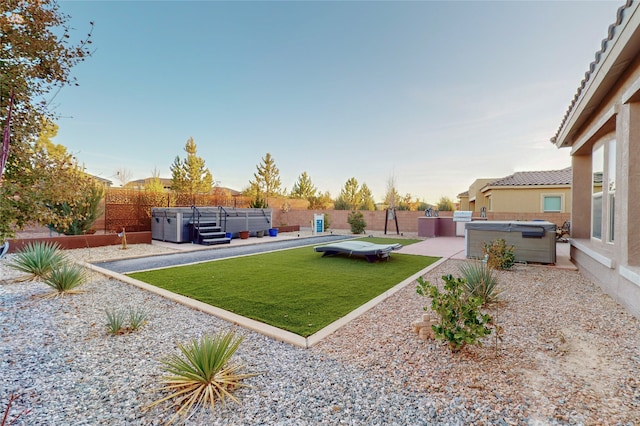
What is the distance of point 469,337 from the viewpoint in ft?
8.76

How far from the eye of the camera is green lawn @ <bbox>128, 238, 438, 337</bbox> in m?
4.00

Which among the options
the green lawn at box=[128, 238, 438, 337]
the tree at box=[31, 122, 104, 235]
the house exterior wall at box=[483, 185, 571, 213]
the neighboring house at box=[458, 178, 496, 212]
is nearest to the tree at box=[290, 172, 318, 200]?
the neighboring house at box=[458, 178, 496, 212]

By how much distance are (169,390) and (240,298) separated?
94.4 inches

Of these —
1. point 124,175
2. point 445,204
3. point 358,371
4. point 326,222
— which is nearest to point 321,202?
point 326,222

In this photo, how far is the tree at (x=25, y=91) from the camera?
209 cm

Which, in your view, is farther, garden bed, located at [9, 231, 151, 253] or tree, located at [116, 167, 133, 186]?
tree, located at [116, 167, 133, 186]

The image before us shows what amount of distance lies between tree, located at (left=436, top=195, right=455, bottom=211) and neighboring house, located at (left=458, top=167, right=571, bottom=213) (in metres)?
3.46

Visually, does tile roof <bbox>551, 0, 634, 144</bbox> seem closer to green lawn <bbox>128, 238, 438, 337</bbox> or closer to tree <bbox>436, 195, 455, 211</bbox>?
green lawn <bbox>128, 238, 438, 337</bbox>

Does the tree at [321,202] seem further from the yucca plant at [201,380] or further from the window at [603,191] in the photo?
the yucca plant at [201,380]

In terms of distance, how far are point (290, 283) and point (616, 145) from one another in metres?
5.56

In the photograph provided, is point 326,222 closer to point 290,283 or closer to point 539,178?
point 539,178

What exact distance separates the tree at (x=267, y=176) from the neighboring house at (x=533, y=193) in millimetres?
24093

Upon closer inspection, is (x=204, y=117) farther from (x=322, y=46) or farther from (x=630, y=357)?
(x=630, y=357)

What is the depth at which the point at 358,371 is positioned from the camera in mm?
2525
